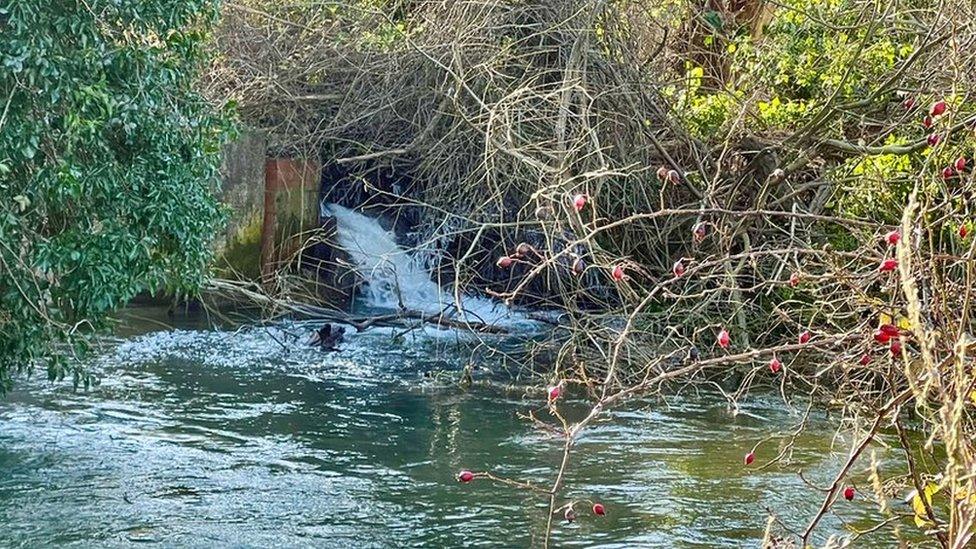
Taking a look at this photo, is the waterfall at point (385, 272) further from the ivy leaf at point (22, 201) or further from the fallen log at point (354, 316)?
the ivy leaf at point (22, 201)

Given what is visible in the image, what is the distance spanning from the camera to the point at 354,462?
8922 millimetres

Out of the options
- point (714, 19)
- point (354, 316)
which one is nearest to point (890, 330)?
point (354, 316)

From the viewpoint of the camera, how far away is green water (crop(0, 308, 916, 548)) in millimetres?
7383

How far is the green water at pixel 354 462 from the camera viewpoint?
7.38 metres

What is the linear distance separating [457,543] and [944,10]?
6080mm

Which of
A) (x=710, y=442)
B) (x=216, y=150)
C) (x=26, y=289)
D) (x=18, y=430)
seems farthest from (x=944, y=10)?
(x=18, y=430)

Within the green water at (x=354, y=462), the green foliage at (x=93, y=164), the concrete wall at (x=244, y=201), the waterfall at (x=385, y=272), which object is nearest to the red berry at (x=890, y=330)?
the green water at (x=354, y=462)

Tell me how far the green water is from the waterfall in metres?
2.55

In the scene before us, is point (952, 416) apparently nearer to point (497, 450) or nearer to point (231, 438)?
point (497, 450)

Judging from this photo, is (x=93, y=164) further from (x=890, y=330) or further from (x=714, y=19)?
(x=714, y=19)

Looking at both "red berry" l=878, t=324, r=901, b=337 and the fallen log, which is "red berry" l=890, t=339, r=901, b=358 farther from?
the fallen log

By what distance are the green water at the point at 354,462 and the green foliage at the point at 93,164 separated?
103 cm

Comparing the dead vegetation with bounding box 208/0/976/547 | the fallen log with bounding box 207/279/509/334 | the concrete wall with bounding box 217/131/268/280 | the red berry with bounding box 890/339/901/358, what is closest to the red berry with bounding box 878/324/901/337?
the red berry with bounding box 890/339/901/358

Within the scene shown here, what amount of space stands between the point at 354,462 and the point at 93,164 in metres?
2.82
